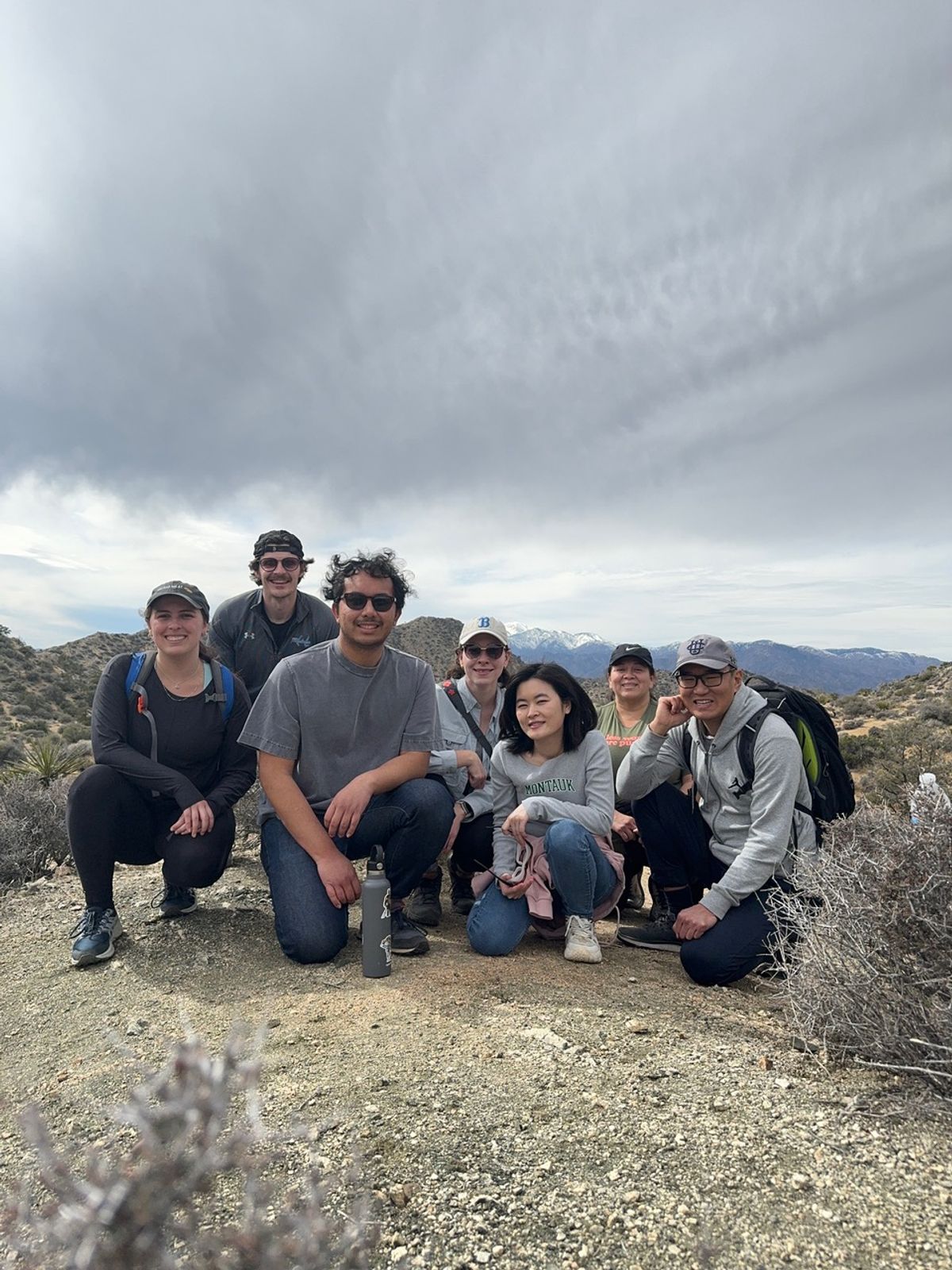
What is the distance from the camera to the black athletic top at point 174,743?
4066 mm

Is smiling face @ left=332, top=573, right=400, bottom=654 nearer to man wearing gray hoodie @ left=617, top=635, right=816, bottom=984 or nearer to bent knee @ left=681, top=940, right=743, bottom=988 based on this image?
man wearing gray hoodie @ left=617, top=635, right=816, bottom=984

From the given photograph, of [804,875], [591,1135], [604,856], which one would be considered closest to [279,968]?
[604,856]

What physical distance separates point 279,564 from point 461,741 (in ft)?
6.07

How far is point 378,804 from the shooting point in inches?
165

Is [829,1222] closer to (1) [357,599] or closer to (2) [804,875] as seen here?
(2) [804,875]

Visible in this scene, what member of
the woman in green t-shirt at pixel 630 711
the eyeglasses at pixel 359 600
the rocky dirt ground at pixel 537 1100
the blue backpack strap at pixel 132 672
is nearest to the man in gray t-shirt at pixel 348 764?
the eyeglasses at pixel 359 600

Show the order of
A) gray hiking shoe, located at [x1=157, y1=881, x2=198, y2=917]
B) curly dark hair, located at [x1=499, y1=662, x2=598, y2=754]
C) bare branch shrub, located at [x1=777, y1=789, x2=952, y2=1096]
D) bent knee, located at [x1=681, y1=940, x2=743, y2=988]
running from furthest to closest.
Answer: gray hiking shoe, located at [x1=157, y1=881, x2=198, y2=917]
curly dark hair, located at [x1=499, y1=662, x2=598, y2=754]
bent knee, located at [x1=681, y1=940, x2=743, y2=988]
bare branch shrub, located at [x1=777, y1=789, x2=952, y2=1096]

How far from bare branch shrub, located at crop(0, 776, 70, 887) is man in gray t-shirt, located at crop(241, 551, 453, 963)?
2.85 meters

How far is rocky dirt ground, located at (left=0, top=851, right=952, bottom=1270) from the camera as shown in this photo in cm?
182

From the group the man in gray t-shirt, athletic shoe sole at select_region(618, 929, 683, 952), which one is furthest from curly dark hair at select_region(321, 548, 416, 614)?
athletic shoe sole at select_region(618, 929, 683, 952)

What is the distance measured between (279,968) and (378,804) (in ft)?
3.16

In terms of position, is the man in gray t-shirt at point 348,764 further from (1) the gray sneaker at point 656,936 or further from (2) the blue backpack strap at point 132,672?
(1) the gray sneaker at point 656,936

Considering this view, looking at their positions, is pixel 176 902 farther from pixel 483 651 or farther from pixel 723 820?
pixel 723 820

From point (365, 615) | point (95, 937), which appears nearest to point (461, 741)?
point (365, 615)
